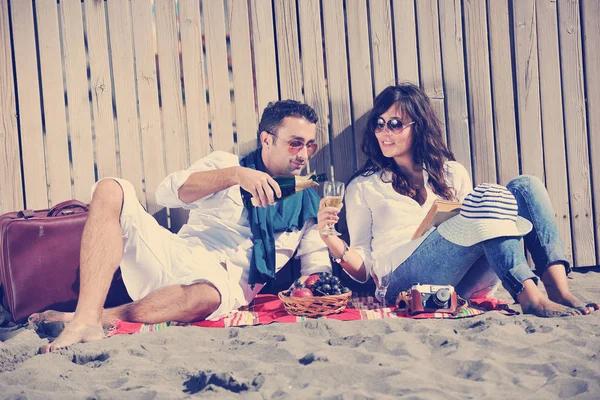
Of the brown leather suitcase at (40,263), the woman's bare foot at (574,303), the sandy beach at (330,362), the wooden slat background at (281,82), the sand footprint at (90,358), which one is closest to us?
the sandy beach at (330,362)

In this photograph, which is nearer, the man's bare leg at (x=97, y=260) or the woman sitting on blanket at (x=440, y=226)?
the man's bare leg at (x=97, y=260)

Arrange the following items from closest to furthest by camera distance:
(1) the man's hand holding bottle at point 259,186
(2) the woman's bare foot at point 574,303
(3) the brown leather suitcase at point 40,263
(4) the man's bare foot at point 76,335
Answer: (4) the man's bare foot at point 76,335 < (2) the woman's bare foot at point 574,303 < (1) the man's hand holding bottle at point 259,186 < (3) the brown leather suitcase at point 40,263

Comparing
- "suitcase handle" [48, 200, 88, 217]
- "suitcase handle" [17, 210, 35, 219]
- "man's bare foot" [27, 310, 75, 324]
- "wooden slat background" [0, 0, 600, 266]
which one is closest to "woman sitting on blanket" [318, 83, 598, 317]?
"wooden slat background" [0, 0, 600, 266]

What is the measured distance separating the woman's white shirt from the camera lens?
0.38 m

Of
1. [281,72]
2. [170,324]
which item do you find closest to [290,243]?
[170,324]

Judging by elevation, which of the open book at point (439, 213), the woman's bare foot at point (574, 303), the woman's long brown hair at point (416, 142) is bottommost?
the woman's bare foot at point (574, 303)

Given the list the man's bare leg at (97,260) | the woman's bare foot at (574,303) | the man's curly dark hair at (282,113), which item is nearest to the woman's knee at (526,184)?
the woman's bare foot at (574,303)

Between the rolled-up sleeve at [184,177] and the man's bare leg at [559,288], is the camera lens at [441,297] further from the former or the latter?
the rolled-up sleeve at [184,177]

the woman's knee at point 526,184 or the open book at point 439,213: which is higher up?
the woman's knee at point 526,184

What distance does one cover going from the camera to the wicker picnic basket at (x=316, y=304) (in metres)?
3.41

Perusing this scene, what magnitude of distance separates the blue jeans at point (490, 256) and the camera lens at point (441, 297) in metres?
0.17

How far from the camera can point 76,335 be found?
295 cm

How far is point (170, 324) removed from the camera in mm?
3408

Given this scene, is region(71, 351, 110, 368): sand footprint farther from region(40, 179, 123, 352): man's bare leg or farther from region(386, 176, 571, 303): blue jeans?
region(386, 176, 571, 303): blue jeans
